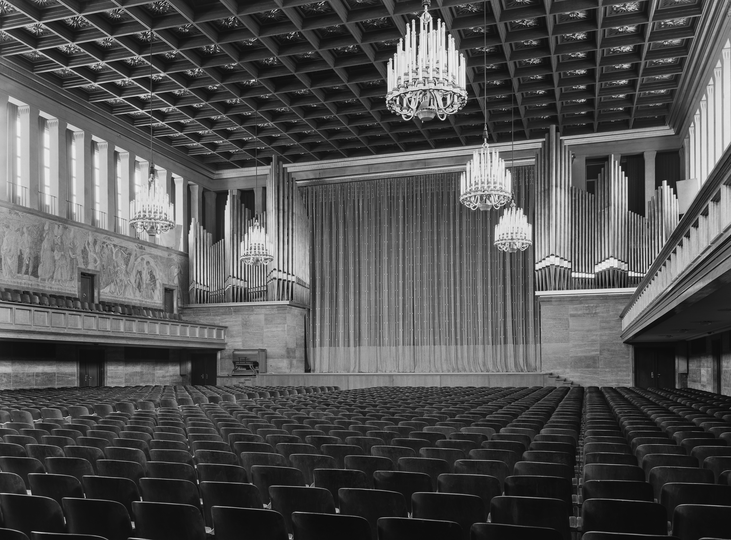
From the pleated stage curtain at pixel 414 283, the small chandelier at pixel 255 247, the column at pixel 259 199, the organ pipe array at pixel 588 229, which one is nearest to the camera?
the small chandelier at pixel 255 247

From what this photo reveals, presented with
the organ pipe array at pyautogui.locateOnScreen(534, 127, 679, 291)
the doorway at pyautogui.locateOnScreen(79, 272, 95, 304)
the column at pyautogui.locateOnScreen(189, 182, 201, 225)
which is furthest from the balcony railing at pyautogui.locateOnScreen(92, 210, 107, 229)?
the organ pipe array at pyautogui.locateOnScreen(534, 127, 679, 291)

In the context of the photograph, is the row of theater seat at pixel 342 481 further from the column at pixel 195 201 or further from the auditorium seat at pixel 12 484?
the column at pixel 195 201

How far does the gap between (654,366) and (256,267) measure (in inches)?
621

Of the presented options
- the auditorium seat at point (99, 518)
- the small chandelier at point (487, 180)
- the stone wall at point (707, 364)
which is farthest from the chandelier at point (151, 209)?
the auditorium seat at point (99, 518)

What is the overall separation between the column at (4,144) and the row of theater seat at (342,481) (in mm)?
14107

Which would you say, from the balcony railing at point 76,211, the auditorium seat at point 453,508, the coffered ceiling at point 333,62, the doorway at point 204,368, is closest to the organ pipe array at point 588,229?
the coffered ceiling at point 333,62

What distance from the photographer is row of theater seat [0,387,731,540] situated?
3756mm

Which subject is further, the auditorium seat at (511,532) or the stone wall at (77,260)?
the stone wall at (77,260)

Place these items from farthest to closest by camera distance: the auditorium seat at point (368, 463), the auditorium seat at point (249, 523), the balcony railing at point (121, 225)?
the balcony railing at point (121, 225) < the auditorium seat at point (368, 463) < the auditorium seat at point (249, 523)

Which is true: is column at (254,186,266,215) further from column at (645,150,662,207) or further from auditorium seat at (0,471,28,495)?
auditorium seat at (0,471,28,495)

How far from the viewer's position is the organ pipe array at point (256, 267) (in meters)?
29.0

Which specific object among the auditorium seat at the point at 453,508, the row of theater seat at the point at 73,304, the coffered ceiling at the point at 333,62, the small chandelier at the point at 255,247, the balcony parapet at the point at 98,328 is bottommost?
the auditorium seat at the point at 453,508

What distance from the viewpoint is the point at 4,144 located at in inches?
830

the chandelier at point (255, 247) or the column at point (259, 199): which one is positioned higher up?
the column at point (259, 199)
